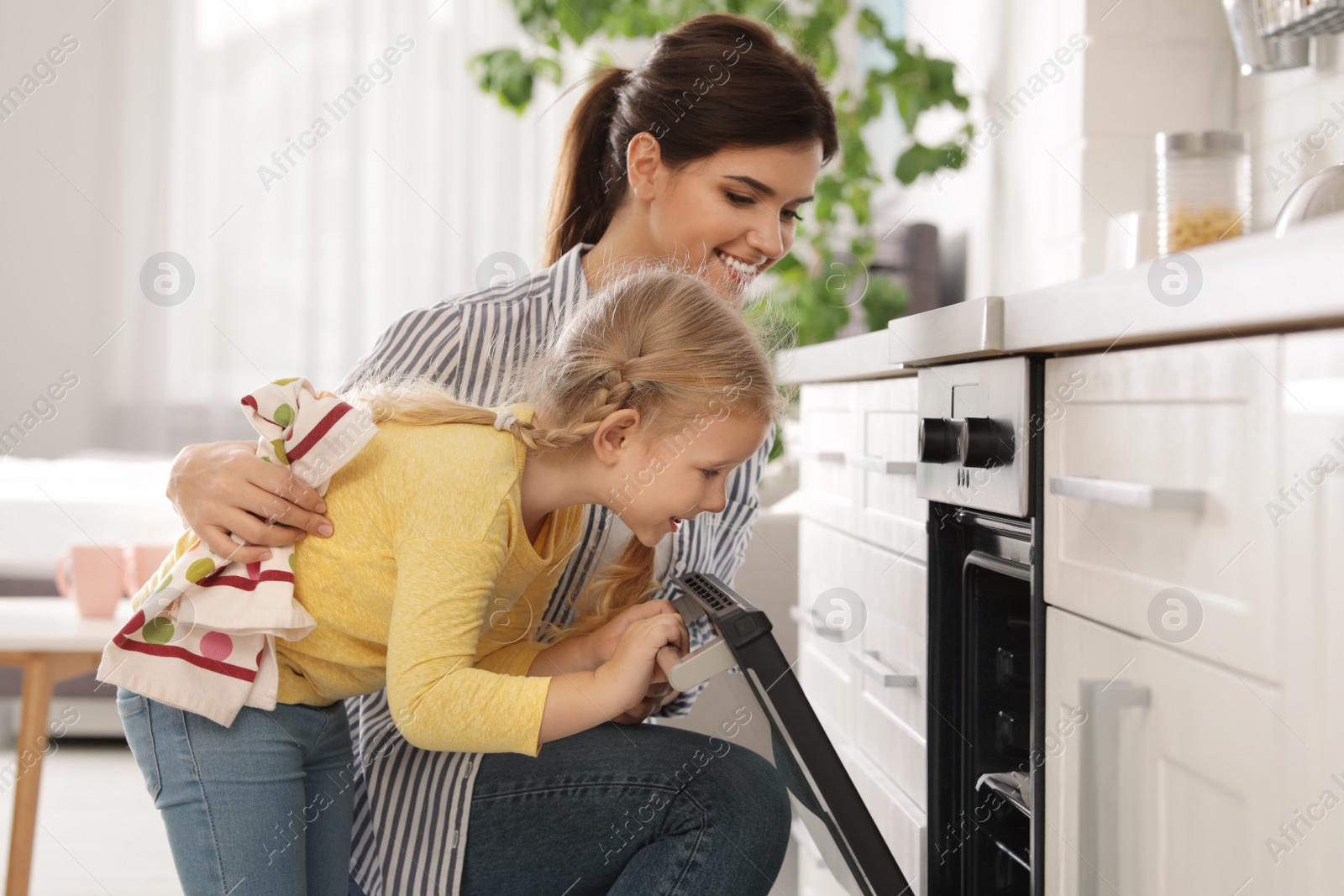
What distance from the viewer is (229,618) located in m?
0.89

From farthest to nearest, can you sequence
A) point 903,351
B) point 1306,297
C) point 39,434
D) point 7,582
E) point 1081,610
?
point 39,434 → point 7,582 → point 903,351 → point 1081,610 → point 1306,297

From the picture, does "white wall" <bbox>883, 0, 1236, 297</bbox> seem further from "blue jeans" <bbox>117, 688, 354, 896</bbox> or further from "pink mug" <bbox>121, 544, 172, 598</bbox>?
"pink mug" <bbox>121, 544, 172, 598</bbox>

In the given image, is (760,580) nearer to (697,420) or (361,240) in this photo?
(697,420)

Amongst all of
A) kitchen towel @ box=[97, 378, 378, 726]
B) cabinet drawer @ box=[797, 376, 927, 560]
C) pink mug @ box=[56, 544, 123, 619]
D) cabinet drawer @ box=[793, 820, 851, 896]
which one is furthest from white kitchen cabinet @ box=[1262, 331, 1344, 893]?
pink mug @ box=[56, 544, 123, 619]

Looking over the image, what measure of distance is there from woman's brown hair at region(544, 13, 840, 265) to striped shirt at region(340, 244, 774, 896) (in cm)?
10

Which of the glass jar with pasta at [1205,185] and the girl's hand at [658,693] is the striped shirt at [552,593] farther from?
the glass jar with pasta at [1205,185]

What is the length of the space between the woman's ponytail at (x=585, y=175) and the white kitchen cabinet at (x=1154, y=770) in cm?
85

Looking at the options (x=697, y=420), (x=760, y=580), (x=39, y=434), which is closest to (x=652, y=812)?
(x=697, y=420)

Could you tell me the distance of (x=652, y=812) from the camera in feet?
3.20

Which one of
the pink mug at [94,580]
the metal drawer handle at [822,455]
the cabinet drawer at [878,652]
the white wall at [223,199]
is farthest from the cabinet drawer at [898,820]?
the white wall at [223,199]

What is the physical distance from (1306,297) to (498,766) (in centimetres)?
75

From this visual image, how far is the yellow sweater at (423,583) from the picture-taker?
84 centimetres

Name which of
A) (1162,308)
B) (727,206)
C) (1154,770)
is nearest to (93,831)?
(727,206)

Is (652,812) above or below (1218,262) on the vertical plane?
below
